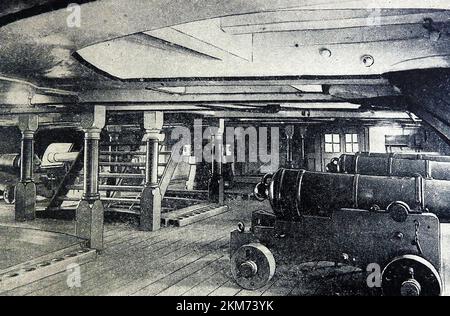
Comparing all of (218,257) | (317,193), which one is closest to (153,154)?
(218,257)

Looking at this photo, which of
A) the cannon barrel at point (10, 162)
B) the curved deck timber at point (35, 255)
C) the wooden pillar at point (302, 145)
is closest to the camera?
the curved deck timber at point (35, 255)

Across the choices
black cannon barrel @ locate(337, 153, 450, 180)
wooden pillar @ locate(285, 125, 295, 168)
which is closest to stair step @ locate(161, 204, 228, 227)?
black cannon barrel @ locate(337, 153, 450, 180)

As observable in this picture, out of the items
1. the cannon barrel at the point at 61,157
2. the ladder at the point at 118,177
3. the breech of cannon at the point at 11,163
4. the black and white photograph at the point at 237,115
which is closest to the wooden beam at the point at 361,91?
the black and white photograph at the point at 237,115

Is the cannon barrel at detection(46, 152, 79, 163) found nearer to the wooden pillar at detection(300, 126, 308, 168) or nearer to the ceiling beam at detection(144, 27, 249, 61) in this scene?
the wooden pillar at detection(300, 126, 308, 168)

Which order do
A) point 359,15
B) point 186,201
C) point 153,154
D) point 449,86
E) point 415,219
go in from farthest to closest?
point 186,201 → point 153,154 → point 415,219 → point 449,86 → point 359,15

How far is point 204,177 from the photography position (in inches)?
506

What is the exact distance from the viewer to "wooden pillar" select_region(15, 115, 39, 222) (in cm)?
859

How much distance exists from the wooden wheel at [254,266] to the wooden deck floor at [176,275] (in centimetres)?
10

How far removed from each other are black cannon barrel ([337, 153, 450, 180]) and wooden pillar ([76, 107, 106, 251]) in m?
3.95

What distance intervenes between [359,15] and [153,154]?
5694 mm

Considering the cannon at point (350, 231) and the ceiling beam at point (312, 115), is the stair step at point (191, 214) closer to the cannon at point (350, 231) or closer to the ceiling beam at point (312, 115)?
the ceiling beam at point (312, 115)

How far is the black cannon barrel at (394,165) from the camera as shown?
6.67 m

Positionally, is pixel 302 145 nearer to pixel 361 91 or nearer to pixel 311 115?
pixel 311 115
